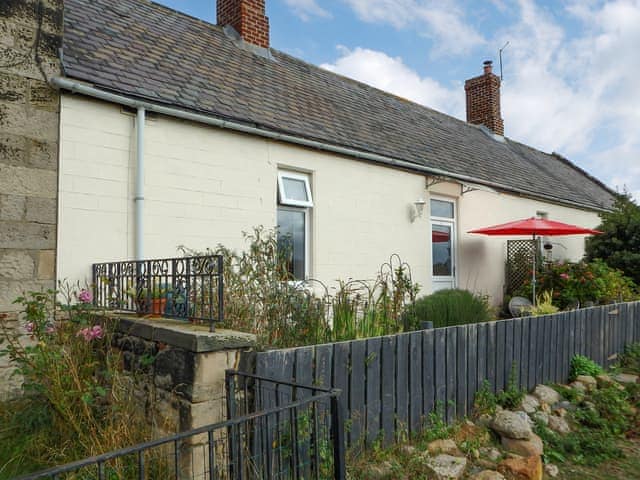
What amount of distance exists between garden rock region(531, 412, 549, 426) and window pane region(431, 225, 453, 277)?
4.59 meters

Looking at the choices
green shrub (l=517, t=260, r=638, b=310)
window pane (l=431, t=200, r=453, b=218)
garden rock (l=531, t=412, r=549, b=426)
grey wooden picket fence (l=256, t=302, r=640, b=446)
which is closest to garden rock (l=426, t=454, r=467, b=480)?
grey wooden picket fence (l=256, t=302, r=640, b=446)

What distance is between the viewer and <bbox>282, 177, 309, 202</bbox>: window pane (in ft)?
22.4

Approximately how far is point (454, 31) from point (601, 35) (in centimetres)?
257

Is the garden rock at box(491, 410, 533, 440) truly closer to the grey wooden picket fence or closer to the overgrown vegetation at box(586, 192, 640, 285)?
the grey wooden picket fence

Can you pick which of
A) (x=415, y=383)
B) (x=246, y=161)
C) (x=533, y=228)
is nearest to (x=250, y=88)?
(x=246, y=161)

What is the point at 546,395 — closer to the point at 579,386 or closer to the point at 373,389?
the point at 579,386

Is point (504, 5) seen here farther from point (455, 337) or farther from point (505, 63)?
point (505, 63)

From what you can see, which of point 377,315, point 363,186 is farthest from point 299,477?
point 363,186

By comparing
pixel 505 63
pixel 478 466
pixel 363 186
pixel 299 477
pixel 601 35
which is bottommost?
pixel 478 466

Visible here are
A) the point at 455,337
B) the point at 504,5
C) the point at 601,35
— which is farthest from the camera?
the point at 601,35

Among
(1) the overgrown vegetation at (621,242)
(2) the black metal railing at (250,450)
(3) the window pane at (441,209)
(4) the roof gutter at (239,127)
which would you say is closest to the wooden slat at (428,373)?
(2) the black metal railing at (250,450)

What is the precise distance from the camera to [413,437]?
4098 mm

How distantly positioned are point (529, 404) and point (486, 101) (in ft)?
40.7

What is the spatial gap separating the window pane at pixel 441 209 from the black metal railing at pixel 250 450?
6528 mm
